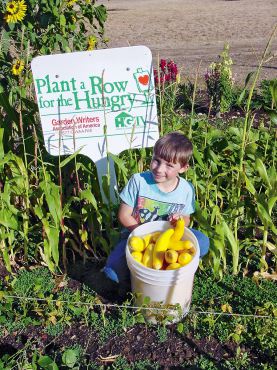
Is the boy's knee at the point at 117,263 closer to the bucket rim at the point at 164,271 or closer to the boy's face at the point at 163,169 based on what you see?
the bucket rim at the point at 164,271

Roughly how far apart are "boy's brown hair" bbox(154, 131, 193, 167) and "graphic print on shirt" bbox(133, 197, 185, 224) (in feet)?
0.96

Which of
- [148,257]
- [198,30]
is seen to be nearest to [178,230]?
[148,257]

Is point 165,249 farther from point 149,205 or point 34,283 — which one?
point 34,283

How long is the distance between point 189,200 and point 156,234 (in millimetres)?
288

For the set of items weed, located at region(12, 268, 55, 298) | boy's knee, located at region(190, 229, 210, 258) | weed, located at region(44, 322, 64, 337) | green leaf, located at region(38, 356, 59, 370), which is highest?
boy's knee, located at region(190, 229, 210, 258)

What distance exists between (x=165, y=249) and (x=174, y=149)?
505 mm

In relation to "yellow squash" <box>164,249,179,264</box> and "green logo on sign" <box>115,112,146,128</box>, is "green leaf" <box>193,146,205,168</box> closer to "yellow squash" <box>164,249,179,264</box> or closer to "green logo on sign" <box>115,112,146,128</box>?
"green logo on sign" <box>115,112,146,128</box>

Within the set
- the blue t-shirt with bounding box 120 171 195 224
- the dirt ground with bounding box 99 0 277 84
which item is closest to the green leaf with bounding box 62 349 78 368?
the blue t-shirt with bounding box 120 171 195 224

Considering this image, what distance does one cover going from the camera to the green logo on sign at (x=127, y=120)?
2.93 metres

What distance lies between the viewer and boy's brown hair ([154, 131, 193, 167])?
2465 mm

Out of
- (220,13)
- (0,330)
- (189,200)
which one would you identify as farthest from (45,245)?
(220,13)

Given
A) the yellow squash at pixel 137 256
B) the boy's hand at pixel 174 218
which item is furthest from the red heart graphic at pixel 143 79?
the yellow squash at pixel 137 256

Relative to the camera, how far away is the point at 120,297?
2863mm

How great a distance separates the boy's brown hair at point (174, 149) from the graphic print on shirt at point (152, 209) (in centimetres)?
29
